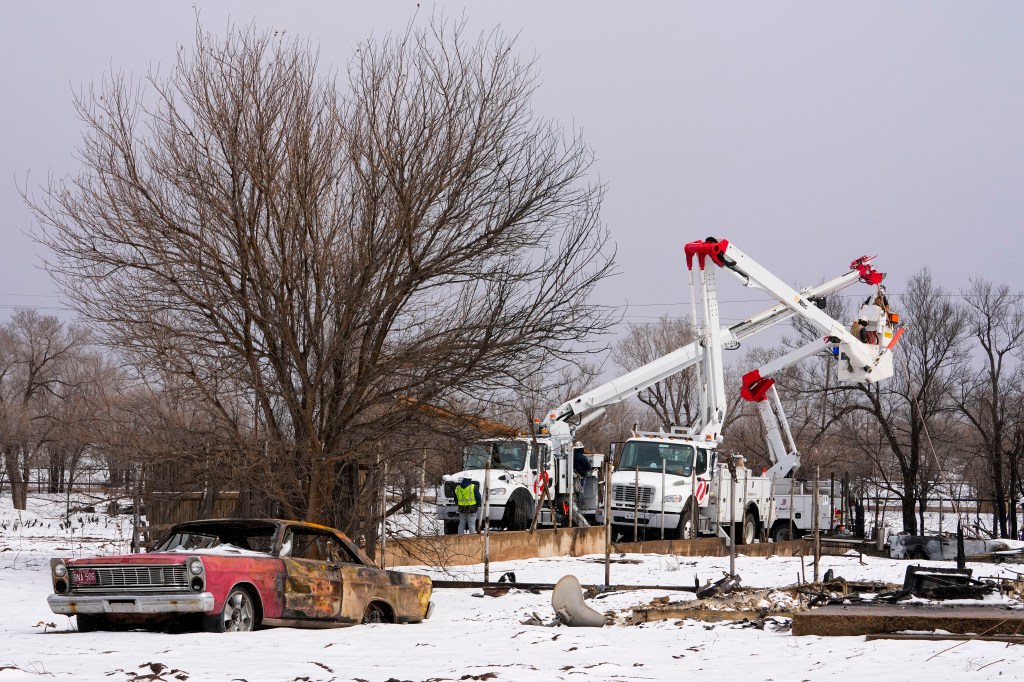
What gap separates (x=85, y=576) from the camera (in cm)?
1088

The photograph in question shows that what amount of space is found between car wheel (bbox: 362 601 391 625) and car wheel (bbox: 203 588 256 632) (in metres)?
1.83

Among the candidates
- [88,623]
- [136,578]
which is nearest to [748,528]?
[88,623]

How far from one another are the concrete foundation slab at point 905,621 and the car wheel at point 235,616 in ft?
16.1

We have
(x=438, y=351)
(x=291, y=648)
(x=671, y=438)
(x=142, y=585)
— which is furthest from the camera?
(x=671, y=438)

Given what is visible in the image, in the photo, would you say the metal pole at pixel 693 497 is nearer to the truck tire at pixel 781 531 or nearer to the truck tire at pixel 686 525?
the truck tire at pixel 686 525

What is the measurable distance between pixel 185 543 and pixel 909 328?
126 ft

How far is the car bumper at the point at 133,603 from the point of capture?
34.3 feet

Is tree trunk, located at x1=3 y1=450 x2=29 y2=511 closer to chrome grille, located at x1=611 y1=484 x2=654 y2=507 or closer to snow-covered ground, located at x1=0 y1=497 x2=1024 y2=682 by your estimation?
chrome grille, located at x1=611 y1=484 x2=654 y2=507

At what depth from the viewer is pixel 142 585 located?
35.3 feet

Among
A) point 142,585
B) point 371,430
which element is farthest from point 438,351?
point 142,585

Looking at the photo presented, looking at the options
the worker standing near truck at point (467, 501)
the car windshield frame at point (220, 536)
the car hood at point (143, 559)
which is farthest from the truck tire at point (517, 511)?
the car hood at point (143, 559)

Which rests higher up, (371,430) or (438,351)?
(438,351)

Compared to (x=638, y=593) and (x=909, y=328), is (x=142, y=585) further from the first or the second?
(x=909, y=328)

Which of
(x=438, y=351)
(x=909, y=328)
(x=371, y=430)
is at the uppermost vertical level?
(x=909, y=328)
